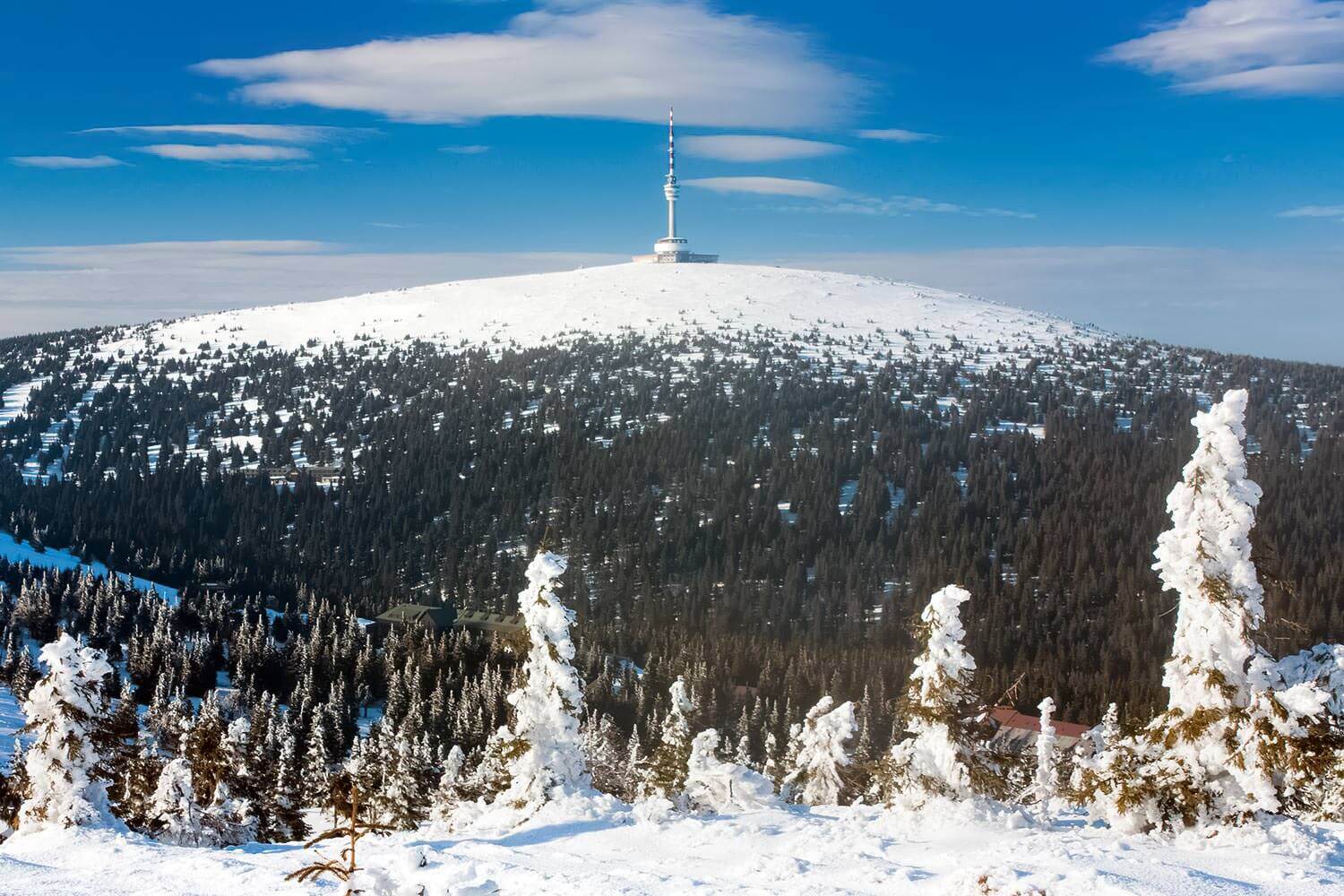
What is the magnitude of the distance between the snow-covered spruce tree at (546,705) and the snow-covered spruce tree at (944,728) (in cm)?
968

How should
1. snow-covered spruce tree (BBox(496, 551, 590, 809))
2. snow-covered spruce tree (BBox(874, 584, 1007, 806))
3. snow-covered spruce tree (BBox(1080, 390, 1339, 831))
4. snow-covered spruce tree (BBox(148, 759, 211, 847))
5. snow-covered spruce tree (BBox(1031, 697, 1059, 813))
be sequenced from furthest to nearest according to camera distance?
1. snow-covered spruce tree (BBox(1031, 697, 1059, 813))
2. snow-covered spruce tree (BBox(148, 759, 211, 847))
3. snow-covered spruce tree (BBox(496, 551, 590, 809))
4. snow-covered spruce tree (BBox(874, 584, 1007, 806))
5. snow-covered spruce tree (BBox(1080, 390, 1339, 831))

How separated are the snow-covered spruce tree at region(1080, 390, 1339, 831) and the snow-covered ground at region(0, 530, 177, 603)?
503 feet

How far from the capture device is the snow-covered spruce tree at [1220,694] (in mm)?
20594

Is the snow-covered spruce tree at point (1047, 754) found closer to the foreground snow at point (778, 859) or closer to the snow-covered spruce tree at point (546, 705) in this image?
the snow-covered spruce tree at point (546, 705)

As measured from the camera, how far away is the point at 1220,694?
21219 mm

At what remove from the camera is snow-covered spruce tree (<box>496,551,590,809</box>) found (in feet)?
99.1

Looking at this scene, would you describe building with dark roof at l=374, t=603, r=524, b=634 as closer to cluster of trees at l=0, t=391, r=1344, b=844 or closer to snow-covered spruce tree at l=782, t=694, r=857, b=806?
cluster of trees at l=0, t=391, r=1344, b=844

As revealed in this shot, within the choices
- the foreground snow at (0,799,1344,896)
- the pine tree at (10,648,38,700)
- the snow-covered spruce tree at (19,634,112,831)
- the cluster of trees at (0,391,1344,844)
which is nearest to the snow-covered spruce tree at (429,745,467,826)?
the cluster of trees at (0,391,1344,844)

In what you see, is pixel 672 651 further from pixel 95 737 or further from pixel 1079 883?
pixel 1079 883

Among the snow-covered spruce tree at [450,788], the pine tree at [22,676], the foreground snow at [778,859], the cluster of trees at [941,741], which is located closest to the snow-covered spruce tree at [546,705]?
the cluster of trees at [941,741]

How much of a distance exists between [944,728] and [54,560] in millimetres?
183103

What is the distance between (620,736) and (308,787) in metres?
28.9

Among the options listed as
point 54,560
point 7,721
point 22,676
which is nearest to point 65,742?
point 7,721

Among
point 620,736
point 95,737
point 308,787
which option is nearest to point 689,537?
point 620,736
